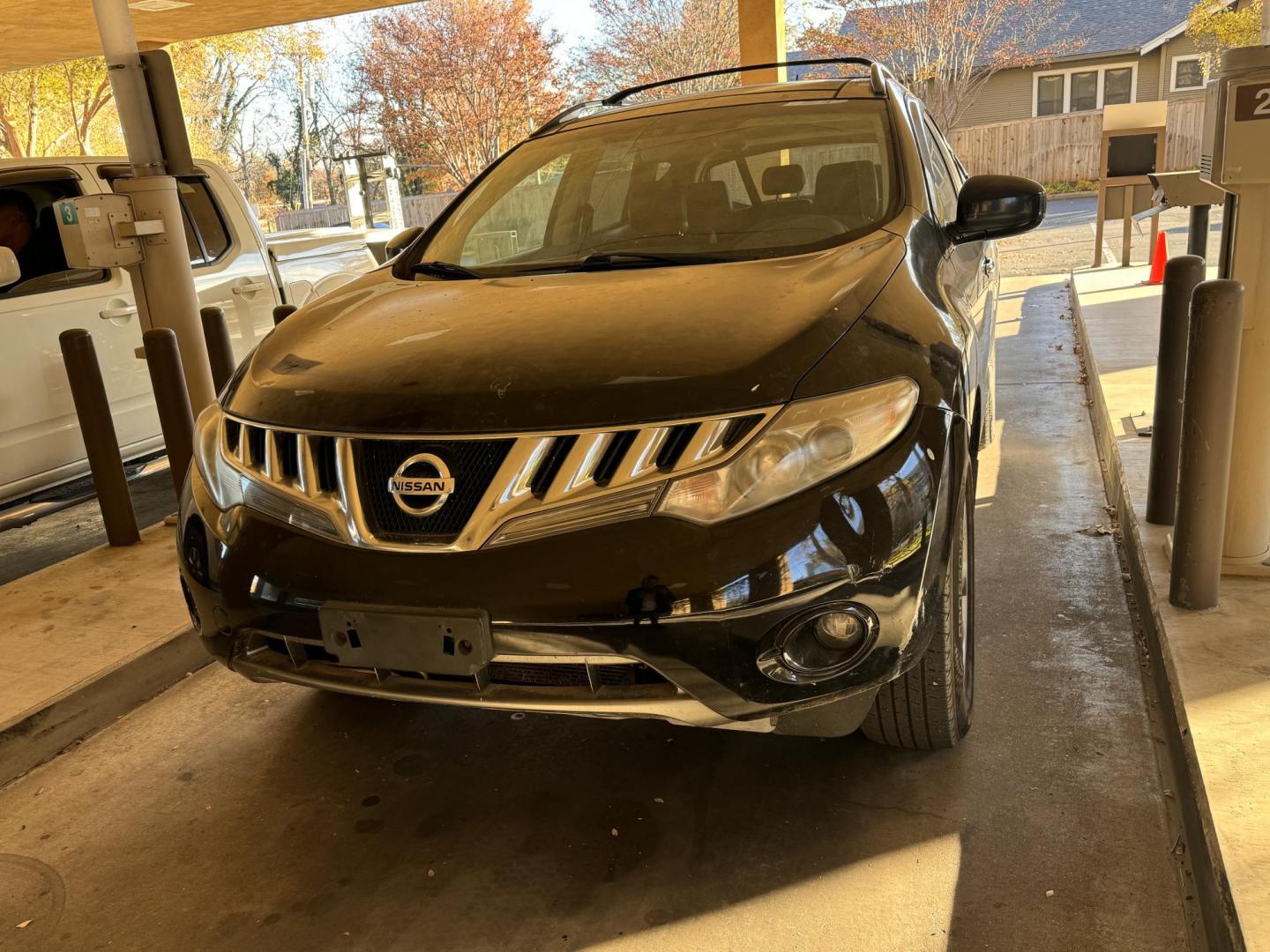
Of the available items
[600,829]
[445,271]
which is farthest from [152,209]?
[600,829]

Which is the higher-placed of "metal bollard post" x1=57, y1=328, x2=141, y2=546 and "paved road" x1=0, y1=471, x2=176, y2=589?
"metal bollard post" x1=57, y1=328, x2=141, y2=546

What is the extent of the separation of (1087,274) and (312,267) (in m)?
7.90

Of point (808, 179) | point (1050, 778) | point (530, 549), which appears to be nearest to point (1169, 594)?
point (1050, 778)

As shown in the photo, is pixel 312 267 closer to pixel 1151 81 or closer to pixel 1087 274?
pixel 1087 274

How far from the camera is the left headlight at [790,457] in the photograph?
2096 millimetres

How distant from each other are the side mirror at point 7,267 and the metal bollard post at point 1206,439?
15.7 feet

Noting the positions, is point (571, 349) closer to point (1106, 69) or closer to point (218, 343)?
point (218, 343)

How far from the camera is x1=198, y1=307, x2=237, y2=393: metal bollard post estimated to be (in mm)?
5145

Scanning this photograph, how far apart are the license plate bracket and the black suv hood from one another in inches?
15.1

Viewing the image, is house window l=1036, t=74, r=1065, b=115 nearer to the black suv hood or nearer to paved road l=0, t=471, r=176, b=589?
paved road l=0, t=471, r=176, b=589

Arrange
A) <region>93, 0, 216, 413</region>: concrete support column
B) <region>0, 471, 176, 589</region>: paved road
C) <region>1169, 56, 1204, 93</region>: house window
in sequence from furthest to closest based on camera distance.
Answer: <region>1169, 56, 1204, 93</region>: house window < <region>0, 471, 176, 589</region>: paved road < <region>93, 0, 216, 413</region>: concrete support column

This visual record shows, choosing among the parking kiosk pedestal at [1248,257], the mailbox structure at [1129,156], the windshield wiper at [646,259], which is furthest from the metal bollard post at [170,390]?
the mailbox structure at [1129,156]

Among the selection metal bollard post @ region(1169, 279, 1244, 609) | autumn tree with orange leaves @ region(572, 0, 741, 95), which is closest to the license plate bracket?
metal bollard post @ region(1169, 279, 1244, 609)

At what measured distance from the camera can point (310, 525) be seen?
2.33 metres
